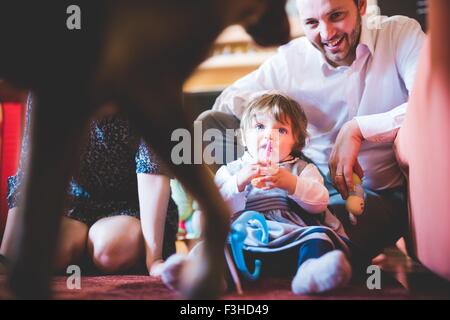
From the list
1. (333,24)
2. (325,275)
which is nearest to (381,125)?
(333,24)

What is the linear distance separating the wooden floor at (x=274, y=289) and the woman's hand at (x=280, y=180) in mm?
152

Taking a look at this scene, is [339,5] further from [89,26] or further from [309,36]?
[89,26]

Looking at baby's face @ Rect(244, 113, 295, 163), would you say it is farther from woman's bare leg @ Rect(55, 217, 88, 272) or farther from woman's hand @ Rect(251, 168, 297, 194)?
woman's bare leg @ Rect(55, 217, 88, 272)

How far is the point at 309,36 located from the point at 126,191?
1.43 feet

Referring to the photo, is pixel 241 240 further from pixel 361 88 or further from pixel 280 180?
pixel 361 88

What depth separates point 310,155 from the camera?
0.93 m

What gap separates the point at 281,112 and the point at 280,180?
119 mm

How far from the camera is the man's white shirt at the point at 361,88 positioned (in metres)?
0.88

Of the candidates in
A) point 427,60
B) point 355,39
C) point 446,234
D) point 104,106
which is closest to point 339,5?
point 355,39

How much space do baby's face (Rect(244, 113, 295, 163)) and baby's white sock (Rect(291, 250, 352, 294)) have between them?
209 mm

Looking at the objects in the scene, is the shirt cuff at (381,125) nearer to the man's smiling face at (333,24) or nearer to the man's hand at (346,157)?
the man's hand at (346,157)

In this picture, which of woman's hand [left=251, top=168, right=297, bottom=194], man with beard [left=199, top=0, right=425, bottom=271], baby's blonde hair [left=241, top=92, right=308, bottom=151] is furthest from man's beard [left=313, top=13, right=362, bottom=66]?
woman's hand [left=251, top=168, right=297, bottom=194]

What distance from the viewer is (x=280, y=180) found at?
0.84 metres

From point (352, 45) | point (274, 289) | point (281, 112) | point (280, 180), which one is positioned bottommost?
point (274, 289)
